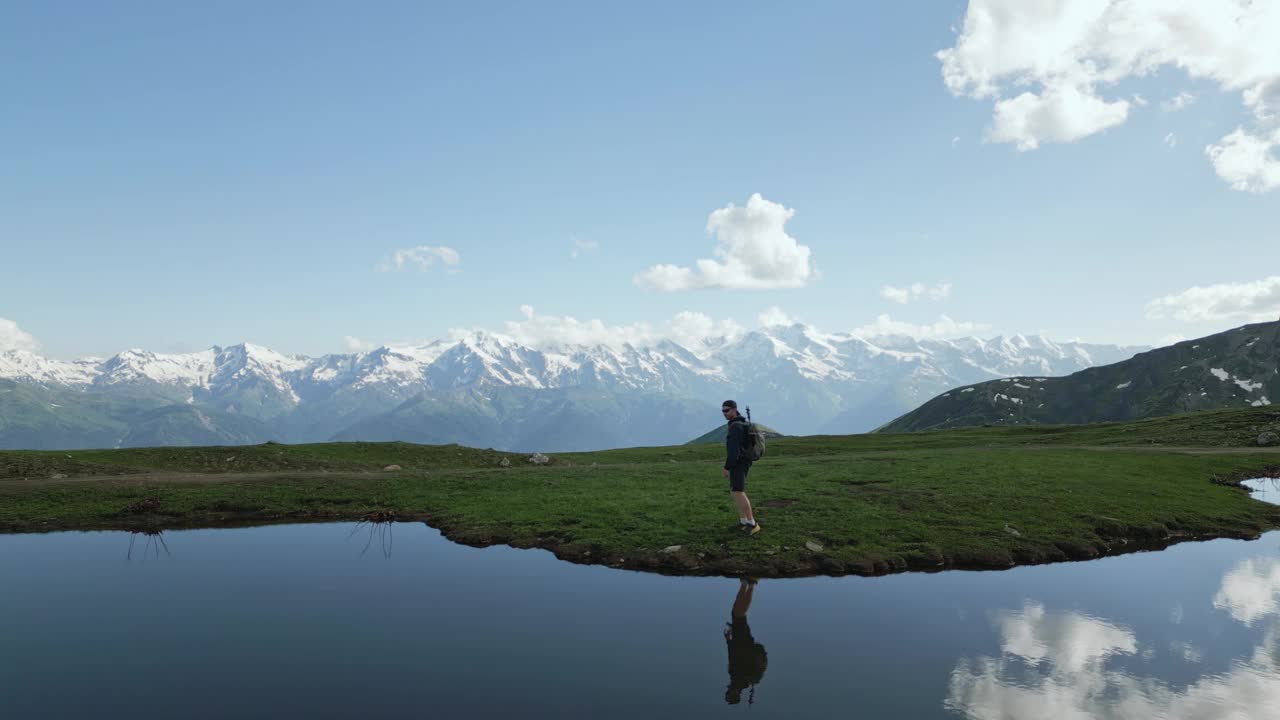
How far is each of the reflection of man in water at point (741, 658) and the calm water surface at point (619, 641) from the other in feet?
0.18

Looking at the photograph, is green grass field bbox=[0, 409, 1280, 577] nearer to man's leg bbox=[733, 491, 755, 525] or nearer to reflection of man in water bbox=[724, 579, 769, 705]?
man's leg bbox=[733, 491, 755, 525]

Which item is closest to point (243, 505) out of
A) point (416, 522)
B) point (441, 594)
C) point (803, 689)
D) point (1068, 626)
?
point (416, 522)

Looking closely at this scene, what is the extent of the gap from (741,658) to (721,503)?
15820mm

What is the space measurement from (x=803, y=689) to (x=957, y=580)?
9.63 metres

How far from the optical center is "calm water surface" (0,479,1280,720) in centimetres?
1133

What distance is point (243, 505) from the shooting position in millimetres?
31844

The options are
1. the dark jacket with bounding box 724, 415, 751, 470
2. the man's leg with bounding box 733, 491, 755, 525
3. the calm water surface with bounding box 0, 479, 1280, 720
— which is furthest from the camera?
the man's leg with bounding box 733, 491, 755, 525

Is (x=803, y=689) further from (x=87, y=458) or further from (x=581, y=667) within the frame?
(x=87, y=458)

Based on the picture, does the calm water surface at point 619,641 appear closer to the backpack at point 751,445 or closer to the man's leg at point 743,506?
the man's leg at point 743,506

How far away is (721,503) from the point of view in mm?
29000

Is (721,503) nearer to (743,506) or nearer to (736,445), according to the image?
(743,506)

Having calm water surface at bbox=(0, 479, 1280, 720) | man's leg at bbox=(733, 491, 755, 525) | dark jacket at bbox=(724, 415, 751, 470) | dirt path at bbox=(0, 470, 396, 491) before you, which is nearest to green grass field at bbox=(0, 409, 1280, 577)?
dirt path at bbox=(0, 470, 396, 491)

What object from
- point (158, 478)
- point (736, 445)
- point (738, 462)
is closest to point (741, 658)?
point (738, 462)

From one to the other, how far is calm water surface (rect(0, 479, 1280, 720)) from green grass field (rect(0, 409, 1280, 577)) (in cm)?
216
